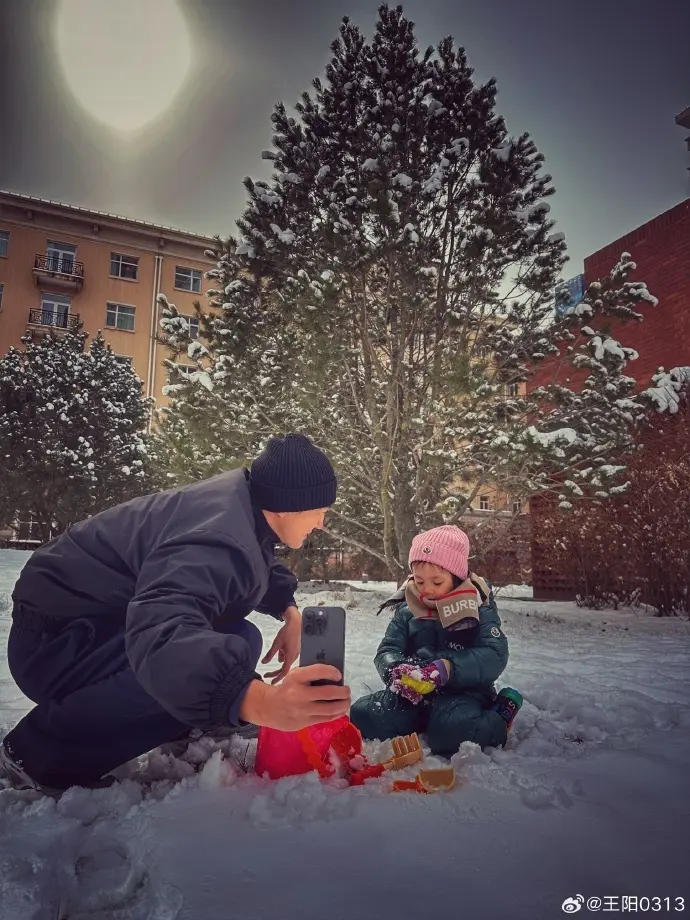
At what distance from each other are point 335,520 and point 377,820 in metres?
9.26

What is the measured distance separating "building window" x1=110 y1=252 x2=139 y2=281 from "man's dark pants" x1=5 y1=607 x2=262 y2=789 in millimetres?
25450

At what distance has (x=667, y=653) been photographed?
4.47 m

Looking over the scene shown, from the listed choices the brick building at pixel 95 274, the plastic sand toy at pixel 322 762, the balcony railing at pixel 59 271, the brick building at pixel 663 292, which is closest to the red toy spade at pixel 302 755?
the plastic sand toy at pixel 322 762

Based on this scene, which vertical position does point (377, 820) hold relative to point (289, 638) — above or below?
below

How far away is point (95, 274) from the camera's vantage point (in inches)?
923

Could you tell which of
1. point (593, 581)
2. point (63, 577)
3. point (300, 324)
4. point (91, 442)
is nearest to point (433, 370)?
point (300, 324)

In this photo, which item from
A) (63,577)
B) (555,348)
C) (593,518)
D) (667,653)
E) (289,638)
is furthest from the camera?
(593,518)

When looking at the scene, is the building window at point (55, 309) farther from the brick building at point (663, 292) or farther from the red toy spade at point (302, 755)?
the red toy spade at point (302, 755)

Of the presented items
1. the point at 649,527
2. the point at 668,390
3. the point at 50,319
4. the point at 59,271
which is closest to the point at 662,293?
the point at 668,390

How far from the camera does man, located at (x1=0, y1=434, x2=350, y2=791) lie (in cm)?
119

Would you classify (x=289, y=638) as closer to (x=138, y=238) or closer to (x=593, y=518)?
(x=593, y=518)

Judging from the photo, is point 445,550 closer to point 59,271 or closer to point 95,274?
point 59,271

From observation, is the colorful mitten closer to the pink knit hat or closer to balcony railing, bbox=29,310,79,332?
the pink knit hat

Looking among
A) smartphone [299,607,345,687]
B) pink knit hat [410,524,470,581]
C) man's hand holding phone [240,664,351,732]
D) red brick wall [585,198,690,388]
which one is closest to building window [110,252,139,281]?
red brick wall [585,198,690,388]
